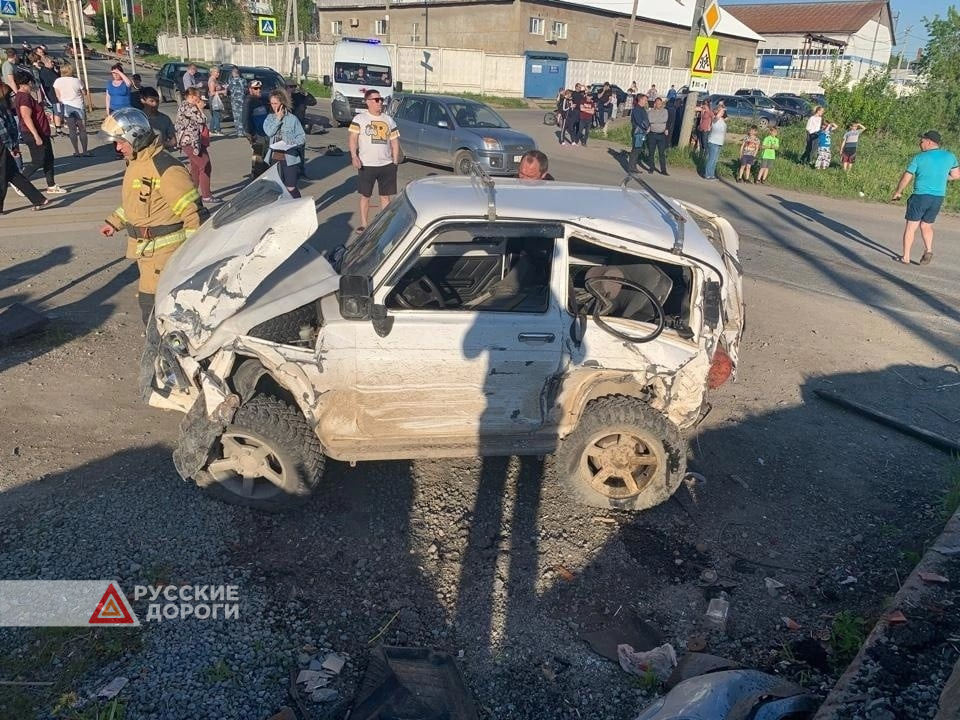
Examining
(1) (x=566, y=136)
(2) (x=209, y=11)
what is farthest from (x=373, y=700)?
(2) (x=209, y=11)

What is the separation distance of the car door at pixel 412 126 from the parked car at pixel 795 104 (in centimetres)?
2225

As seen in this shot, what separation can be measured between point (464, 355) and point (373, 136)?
19.9ft

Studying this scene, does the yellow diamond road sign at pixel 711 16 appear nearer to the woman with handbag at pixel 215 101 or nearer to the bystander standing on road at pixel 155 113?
the bystander standing on road at pixel 155 113

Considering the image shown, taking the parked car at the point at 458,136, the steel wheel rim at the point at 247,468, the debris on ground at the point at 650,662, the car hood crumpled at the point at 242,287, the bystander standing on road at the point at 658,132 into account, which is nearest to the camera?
the debris on ground at the point at 650,662

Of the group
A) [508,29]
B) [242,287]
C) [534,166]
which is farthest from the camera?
[508,29]

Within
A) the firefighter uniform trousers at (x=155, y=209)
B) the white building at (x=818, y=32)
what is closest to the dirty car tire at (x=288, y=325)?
the firefighter uniform trousers at (x=155, y=209)

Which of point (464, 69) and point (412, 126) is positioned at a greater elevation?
point (464, 69)

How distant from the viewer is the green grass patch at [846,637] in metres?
3.38

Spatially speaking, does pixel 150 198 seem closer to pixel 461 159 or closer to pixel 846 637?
pixel 846 637

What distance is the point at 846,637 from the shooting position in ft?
11.3

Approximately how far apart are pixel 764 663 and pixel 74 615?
10.8 ft

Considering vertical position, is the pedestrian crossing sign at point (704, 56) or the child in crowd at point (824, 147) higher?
the pedestrian crossing sign at point (704, 56)

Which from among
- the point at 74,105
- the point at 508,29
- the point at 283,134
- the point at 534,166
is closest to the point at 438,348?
the point at 534,166

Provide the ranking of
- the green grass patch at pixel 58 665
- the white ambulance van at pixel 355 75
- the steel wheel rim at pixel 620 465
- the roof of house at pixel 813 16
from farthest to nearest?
the roof of house at pixel 813 16 → the white ambulance van at pixel 355 75 → the steel wheel rim at pixel 620 465 → the green grass patch at pixel 58 665
